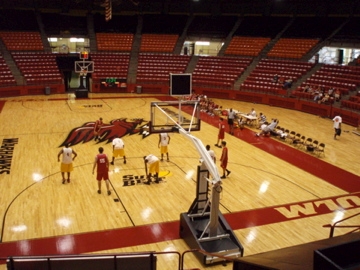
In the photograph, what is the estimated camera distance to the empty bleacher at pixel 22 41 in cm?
3475

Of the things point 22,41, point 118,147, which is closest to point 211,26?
point 22,41

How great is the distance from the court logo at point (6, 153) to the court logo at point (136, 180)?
14.8 feet

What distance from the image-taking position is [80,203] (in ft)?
39.4

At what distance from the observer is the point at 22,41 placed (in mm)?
35406

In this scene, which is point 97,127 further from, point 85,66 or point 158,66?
point 158,66

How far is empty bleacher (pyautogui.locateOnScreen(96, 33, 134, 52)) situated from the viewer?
125 ft

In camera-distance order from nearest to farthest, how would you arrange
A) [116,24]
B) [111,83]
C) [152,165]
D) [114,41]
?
[152,165] → [111,83] → [114,41] → [116,24]

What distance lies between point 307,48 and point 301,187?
77.6 ft

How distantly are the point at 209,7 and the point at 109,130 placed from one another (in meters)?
25.7

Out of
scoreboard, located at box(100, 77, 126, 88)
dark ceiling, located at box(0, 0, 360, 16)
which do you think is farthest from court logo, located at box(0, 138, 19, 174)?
dark ceiling, located at box(0, 0, 360, 16)

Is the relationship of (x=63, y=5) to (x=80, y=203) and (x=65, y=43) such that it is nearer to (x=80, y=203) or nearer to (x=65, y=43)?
(x=65, y=43)

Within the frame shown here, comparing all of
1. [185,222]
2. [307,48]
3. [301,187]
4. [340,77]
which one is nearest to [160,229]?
[185,222]

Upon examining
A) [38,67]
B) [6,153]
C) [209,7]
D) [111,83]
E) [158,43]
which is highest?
[209,7]

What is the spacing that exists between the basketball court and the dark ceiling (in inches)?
793
